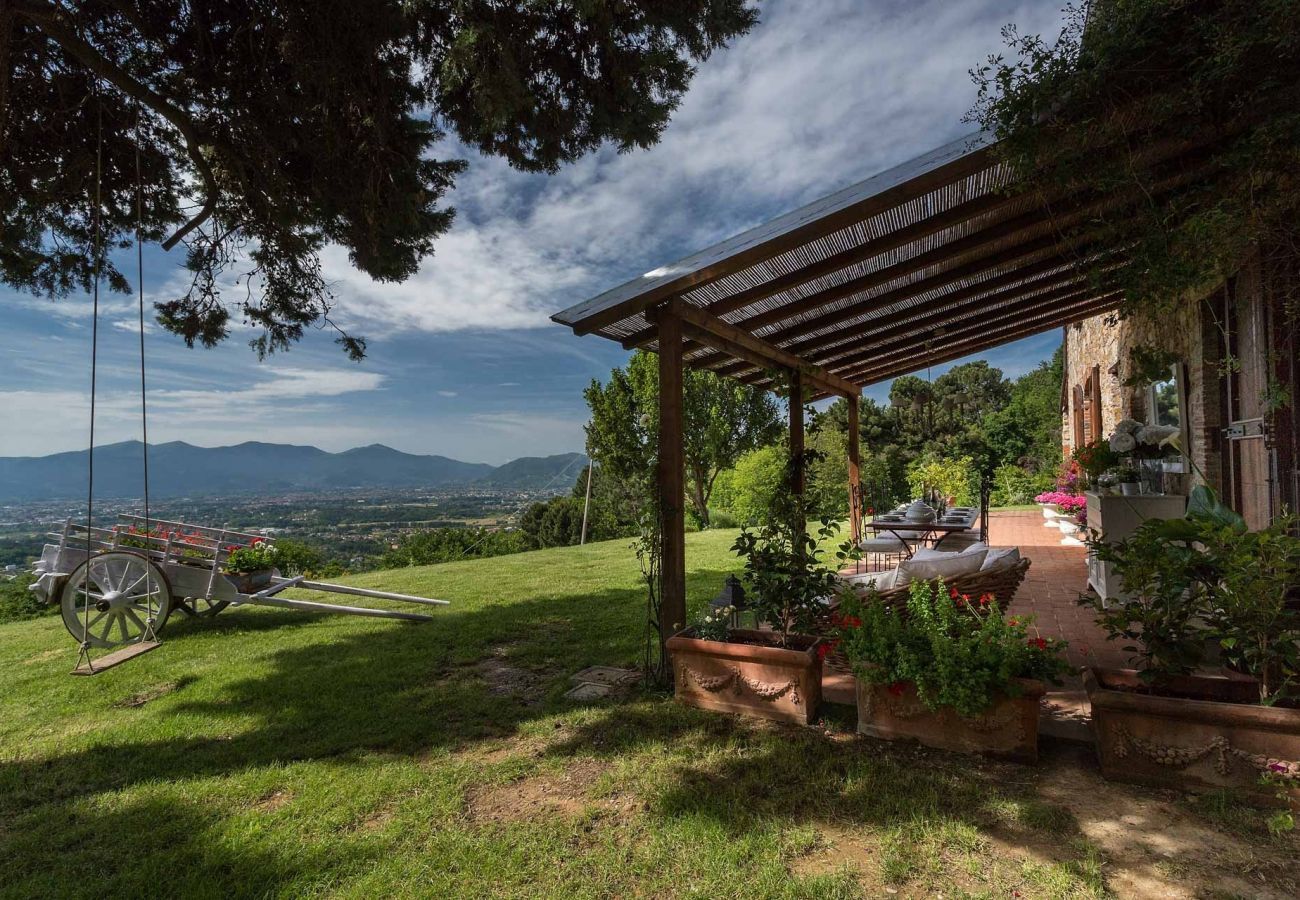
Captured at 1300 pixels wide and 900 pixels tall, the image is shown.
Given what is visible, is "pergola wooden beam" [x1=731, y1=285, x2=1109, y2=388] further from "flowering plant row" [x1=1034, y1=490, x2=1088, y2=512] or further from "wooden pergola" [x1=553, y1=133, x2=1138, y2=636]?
"flowering plant row" [x1=1034, y1=490, x2=1088, y2=512]

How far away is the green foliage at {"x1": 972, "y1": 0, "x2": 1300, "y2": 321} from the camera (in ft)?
8.29

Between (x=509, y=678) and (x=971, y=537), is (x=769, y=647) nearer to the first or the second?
(x=509, y=678)

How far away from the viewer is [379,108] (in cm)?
401

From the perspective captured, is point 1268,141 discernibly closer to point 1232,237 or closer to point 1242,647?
point 1232,237

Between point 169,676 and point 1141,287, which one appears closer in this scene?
point 1141,287

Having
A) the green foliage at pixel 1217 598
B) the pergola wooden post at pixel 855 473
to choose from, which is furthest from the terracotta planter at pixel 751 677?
the pergola wooden post at pixel 855 473

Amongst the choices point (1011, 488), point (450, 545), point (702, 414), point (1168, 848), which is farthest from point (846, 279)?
point (1011, 488)

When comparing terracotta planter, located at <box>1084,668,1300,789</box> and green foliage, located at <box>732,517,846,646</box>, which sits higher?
green foliage, located at <box>732,517,846,646</box>

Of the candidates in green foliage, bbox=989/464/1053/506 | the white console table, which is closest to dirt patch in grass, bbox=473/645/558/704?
the white console table

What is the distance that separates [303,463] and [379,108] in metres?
109

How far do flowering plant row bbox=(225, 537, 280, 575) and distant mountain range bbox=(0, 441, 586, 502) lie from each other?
638 inches

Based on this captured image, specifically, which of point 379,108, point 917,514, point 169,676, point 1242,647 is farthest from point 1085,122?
point 169,676

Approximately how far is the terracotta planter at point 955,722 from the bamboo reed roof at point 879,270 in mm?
2529

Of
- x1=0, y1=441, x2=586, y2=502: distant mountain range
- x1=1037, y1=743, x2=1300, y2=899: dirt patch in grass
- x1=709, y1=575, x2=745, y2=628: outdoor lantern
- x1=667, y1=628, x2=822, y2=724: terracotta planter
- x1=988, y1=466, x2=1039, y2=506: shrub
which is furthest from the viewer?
x1=0, y1=441, x2=586, y2=502: distant mountain range
